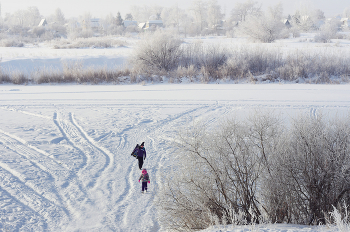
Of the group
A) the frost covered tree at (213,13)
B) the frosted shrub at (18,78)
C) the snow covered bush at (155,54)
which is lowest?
the frosted shrub at (18,78)

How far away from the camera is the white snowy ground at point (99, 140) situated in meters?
4.86

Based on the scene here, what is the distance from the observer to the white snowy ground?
4.86 meters

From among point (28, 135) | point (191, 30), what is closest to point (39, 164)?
point (28, 135)

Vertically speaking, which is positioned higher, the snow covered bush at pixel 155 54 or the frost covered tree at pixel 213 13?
the frost covered tree at pixel 213 13

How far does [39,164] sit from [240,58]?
14860 mm

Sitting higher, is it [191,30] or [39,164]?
[191,30]

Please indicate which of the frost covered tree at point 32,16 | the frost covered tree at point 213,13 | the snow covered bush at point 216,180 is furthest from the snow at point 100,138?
the frost covered tree at point 32,16

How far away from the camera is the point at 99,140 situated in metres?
7.93

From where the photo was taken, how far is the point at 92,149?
24.1ft

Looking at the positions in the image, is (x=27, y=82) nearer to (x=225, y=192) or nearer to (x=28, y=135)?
(x=28, y=135)

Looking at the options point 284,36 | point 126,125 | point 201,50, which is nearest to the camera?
point 126,125

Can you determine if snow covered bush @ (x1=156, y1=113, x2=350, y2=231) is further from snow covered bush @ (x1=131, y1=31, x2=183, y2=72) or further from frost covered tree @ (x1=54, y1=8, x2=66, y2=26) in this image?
frost covered tree @ (x1=54, y1=8, x2=66, y2=26)

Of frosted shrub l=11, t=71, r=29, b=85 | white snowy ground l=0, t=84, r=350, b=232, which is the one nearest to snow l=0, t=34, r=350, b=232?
white snowy ground l=0, t=84, r=350, b=232

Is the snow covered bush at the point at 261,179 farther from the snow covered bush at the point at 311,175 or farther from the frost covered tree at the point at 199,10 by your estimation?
the frost covered tree at the point at 199,10
